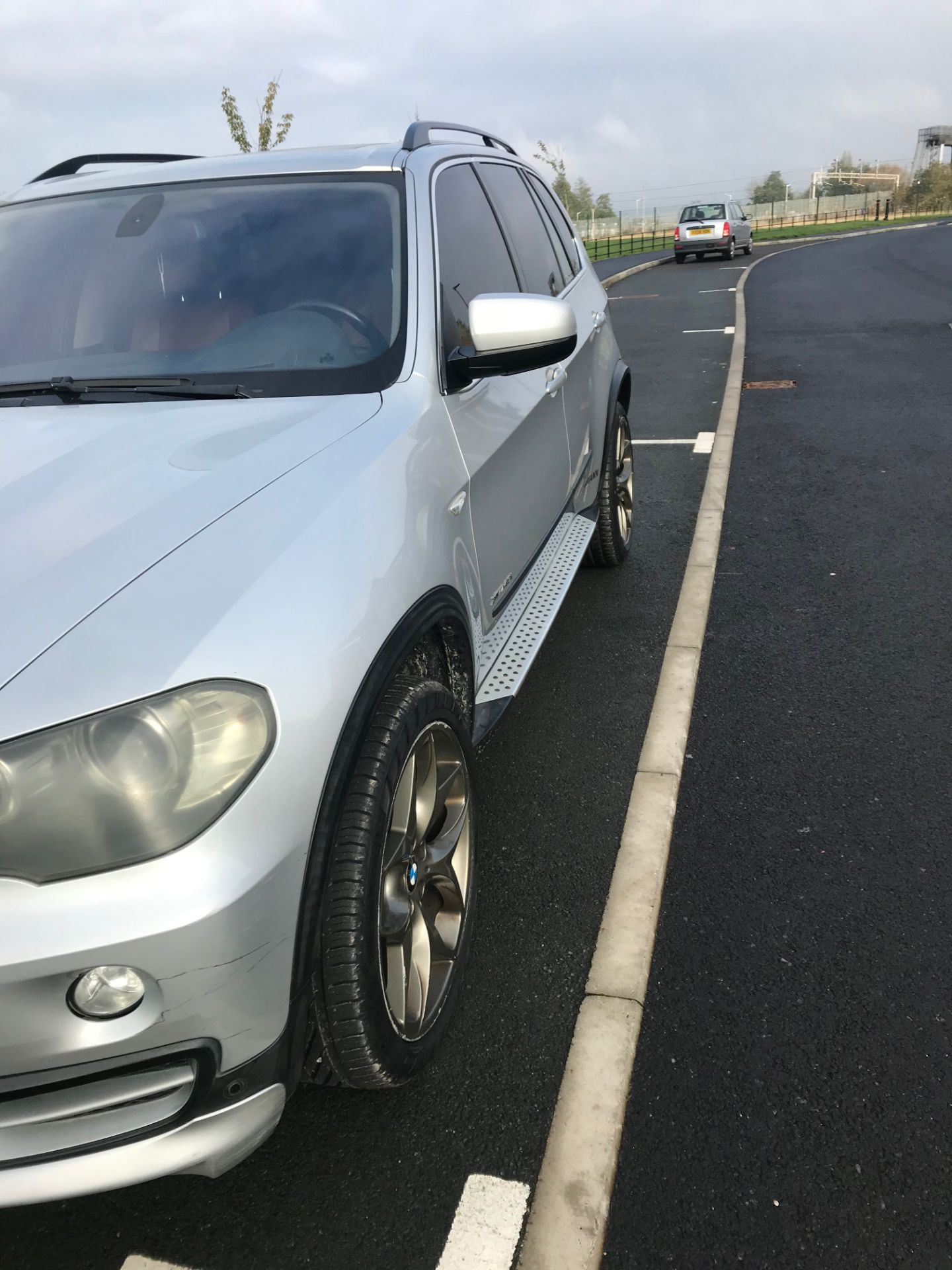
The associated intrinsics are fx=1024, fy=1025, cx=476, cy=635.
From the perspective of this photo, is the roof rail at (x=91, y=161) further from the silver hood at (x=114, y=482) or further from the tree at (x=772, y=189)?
the tree at (x=772, y=189)

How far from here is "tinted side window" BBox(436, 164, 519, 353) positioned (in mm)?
2918

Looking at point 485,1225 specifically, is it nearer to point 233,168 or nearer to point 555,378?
point 555,378

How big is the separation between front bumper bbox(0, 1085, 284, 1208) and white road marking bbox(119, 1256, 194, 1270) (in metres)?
0.35

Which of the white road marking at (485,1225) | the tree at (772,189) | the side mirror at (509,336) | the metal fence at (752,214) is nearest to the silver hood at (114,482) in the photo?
the side mirror at (509,336)

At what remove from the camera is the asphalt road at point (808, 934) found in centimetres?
191

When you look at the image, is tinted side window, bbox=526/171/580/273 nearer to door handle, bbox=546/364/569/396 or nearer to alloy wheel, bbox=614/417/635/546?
alloy wheel, bbox=614/417/635/546

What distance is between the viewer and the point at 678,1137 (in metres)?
2.07

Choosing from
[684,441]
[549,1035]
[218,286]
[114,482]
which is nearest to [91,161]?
[218,286]

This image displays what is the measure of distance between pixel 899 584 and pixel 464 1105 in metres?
3.62

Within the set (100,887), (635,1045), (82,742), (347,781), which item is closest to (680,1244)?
(635,1045)

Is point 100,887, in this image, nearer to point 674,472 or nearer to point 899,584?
point 899,584

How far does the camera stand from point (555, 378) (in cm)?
372

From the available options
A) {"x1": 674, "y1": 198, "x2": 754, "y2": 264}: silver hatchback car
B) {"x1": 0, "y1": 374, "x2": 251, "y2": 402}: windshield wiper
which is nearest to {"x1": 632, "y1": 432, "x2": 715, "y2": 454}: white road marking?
{"x1": 0, "y1": 374, "x2": 251, "y2": 402}: windshield wiper

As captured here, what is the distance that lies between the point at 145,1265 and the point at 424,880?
2.87 ft
